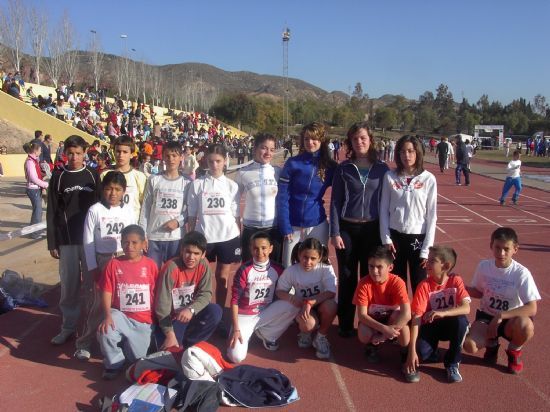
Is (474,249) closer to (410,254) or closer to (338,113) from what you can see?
(410,254)

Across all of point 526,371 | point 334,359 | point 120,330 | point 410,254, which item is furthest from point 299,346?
point 526,371

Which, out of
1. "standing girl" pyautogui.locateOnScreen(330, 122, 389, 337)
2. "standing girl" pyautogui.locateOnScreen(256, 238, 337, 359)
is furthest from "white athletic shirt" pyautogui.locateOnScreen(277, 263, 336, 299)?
"standing girl" pyautogui.locateOnScreen(330, 122, 389, 337)

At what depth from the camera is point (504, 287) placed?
413 cm

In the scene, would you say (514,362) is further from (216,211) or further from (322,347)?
(216,211)

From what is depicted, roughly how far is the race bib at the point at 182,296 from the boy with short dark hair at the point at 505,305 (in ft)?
7.77

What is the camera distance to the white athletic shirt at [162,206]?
15.2 ft

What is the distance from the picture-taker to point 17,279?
5891 mm

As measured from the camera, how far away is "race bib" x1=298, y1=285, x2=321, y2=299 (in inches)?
176

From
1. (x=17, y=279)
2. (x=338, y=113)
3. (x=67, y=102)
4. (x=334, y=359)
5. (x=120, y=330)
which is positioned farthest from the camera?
(x=338, y=113)

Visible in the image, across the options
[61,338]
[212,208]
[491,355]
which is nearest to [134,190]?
[212,208]

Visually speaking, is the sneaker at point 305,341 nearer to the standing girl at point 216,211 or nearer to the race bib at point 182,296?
the standing girl at point 216,211

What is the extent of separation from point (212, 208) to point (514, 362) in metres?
2.92

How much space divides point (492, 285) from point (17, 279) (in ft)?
17.2

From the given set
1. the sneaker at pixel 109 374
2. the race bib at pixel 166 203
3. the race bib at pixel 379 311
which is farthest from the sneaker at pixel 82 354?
the race bib at pixel 379 311
